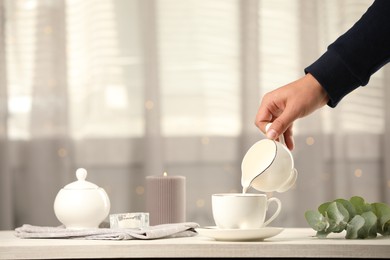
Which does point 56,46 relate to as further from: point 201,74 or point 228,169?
point 228,169

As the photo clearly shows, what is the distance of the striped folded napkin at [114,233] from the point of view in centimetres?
149

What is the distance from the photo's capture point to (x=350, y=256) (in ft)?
4.38

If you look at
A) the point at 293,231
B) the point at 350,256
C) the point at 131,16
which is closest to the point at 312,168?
the point at 131,16

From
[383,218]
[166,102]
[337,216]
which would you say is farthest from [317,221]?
[166,102]

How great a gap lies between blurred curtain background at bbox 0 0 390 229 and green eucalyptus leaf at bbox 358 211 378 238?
113 centimetres

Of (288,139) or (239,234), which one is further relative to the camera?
(288,139)

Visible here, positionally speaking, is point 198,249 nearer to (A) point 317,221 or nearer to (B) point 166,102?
(A) point 317,221

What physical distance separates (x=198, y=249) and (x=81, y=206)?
0.41 metres

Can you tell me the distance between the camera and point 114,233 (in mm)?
1511

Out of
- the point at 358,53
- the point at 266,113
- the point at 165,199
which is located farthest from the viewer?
the point at 165,199

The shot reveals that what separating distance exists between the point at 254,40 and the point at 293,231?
111 centimetres

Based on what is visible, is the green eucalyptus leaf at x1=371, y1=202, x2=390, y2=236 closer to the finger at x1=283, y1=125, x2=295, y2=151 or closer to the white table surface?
the white table surface

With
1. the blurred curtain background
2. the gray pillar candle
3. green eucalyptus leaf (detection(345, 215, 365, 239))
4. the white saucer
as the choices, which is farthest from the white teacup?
the blurred curtain background

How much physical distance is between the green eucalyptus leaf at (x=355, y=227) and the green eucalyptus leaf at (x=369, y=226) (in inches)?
0.7
